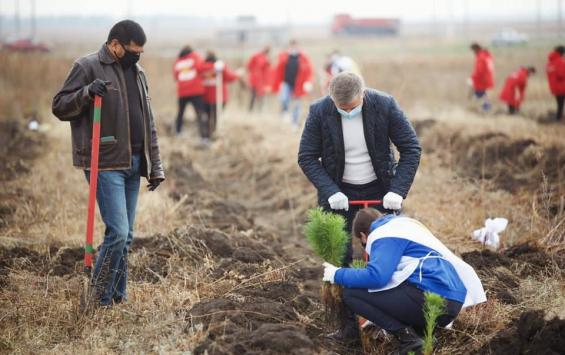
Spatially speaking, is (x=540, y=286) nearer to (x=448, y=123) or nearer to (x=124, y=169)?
(x=124, y=169)

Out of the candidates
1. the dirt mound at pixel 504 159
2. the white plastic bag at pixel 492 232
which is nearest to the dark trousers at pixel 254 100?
the dirt mound at pixel 504 159

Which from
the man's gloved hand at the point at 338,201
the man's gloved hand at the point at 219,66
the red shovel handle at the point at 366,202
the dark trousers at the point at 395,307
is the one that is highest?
the man's gloved hand at the point at 219,66

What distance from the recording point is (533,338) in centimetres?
432

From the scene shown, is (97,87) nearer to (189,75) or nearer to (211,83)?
(189,75)

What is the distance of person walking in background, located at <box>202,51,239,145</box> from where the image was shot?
15.2 meters

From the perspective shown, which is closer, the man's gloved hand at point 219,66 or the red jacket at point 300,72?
the man's gloved hand at point 219,66

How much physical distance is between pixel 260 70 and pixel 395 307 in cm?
1659

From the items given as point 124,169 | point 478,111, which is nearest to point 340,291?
point 124,169

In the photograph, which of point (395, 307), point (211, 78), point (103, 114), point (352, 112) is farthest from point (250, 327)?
point (211, 78)

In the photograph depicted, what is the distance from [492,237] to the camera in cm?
703

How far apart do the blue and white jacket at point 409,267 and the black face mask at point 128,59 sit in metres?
2.12

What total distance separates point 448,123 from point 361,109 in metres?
9.38

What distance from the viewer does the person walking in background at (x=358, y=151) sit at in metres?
5.32

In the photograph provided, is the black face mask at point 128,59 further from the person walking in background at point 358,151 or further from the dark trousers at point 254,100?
the dark trousers at point 254,100
